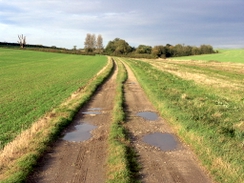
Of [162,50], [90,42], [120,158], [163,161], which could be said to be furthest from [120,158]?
[90,42]

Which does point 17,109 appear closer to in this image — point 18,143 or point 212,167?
point 18,143

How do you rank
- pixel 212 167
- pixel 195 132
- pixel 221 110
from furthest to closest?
pixel 221 110
pixel 195 132
pixel 212 167

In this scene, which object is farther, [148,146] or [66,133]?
[66,133]

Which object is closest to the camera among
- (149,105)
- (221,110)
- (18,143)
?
(18,143)

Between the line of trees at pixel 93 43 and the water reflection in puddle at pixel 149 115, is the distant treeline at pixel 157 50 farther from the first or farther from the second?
the water reflection in puddle at pixel 149 115

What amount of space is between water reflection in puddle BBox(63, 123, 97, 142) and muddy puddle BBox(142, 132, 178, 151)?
2070mm

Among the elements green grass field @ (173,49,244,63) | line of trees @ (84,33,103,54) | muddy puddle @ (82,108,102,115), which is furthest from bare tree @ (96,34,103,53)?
muddy puddle @ (82,108,102,115)

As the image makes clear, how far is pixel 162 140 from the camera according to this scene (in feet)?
28.3

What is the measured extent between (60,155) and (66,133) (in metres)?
2.10

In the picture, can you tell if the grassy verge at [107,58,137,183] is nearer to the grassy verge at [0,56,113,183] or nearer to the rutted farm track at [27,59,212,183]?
the rutted farm track at [27,59,212,183]

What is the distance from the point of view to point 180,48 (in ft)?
436

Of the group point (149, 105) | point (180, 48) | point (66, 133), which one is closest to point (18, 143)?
point (66, 133)

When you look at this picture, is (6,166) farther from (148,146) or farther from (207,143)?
(207,143)

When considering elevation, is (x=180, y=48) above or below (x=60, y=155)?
above
